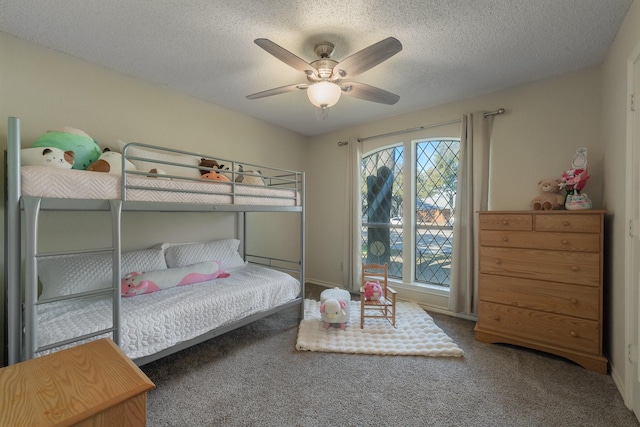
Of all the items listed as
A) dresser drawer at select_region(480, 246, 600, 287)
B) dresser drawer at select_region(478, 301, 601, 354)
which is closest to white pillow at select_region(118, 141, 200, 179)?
dresser drawer at select_region(480, 246, 600, 287)

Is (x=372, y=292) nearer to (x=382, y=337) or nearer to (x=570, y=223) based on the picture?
(x=382, y=337)

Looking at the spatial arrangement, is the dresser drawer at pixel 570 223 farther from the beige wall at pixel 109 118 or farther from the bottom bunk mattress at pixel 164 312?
the beige wall at pixel 109 118

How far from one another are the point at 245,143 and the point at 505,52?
2.81 metres

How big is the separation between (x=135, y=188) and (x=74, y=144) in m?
0.59

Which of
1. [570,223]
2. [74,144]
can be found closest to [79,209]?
[74,144]

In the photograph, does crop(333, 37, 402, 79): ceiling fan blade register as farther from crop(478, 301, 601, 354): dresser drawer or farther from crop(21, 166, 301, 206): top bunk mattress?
crop(478, 301, 601, 354): dresser drawer

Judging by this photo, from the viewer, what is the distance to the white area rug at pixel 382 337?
222 cm

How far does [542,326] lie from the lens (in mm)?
2109

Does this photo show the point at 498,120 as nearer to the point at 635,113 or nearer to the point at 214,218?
Result: the point at 635,113

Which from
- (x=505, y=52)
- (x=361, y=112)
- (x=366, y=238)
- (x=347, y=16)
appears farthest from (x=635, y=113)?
(x=366, y=238)

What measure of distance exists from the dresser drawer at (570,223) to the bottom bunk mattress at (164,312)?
2.29 m

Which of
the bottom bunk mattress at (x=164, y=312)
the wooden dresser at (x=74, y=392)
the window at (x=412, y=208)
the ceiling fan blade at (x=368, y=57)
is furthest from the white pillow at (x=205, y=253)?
the ceiling fan blade at (x=368, y=57)

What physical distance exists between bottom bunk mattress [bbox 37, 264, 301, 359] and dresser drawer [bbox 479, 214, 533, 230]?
1974mm

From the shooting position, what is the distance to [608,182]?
6.71 feet
